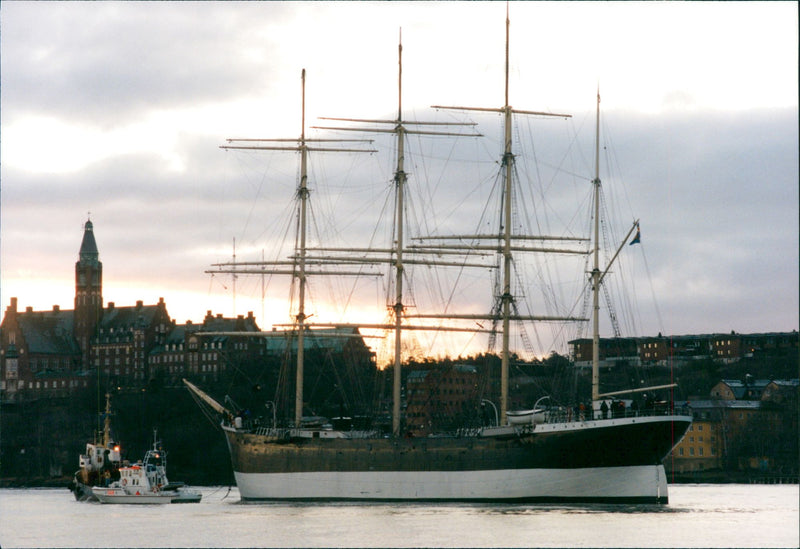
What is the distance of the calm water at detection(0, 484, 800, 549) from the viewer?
179 ft

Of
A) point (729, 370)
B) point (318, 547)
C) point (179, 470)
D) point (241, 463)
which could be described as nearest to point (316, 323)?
point (241, 463)

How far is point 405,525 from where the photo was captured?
60.8 metres

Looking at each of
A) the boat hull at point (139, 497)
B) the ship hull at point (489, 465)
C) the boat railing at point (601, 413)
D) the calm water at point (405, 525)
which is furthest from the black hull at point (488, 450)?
the boat hull at point (139, 497)

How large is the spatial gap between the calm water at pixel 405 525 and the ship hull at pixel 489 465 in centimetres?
203

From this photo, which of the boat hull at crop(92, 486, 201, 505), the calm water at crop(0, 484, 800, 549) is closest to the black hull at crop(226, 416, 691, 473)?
the calm water at crop(0, 484, 800, 549)

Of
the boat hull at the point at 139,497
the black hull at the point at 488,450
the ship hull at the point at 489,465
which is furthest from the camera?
the boat hull at the point at 139,497

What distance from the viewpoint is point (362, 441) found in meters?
78.8

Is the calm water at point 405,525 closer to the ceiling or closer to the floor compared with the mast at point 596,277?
closer to the floor

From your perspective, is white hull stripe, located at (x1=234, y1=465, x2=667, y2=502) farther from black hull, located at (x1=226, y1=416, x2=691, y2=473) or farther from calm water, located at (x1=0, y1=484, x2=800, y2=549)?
calm water, located at (x1=0, y1=484, x2=800, y2=549)

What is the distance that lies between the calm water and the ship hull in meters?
2.03

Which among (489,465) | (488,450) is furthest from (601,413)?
(489,465)

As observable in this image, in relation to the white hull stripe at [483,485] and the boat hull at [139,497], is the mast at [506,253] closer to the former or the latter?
the white hull stripe at [483,485]

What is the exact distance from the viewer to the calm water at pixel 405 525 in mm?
54500

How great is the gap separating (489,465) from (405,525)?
14798 millimetres
